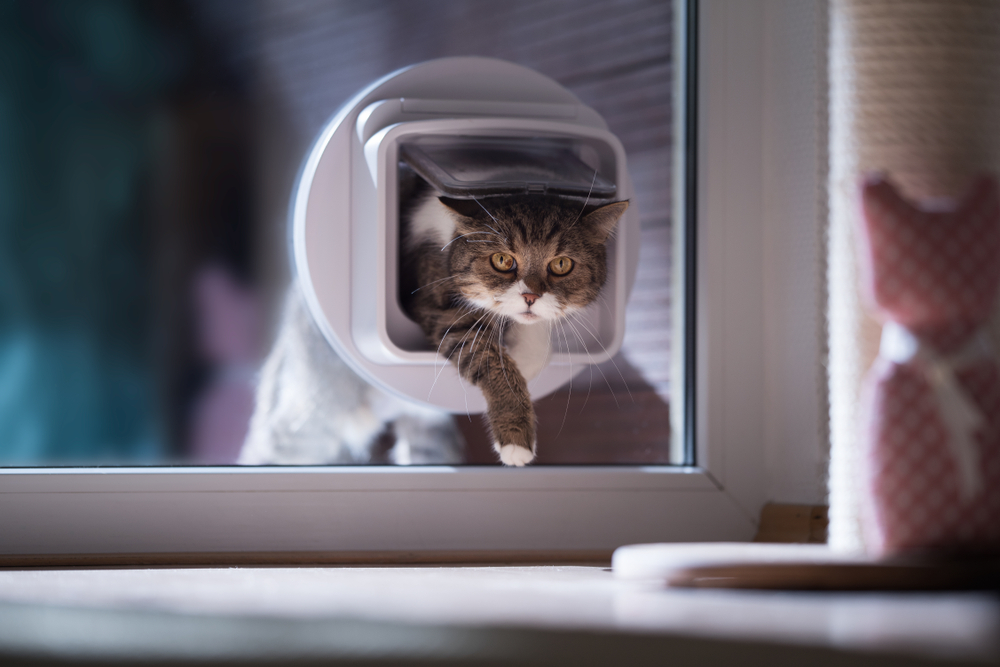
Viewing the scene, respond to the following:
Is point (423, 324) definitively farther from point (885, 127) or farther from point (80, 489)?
point (885, 127)

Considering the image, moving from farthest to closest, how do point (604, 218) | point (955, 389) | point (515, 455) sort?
point (604, 218)
point (515, 455)
point (955, 389)

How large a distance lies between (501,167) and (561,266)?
0.20 metres

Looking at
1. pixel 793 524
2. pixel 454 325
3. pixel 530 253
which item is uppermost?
pixel 530 253

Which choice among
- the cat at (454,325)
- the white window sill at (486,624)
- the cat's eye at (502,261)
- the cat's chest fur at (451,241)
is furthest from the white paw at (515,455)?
the white window sill at (486,624)

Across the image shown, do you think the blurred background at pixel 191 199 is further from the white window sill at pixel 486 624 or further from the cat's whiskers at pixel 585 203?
the white window sill at pixel 486 624

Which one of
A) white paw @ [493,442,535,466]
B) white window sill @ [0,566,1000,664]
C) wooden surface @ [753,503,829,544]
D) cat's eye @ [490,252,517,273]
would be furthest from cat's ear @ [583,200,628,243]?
white window sill @ [0,566,1000,664]

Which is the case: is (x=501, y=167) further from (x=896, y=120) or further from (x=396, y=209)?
(x=896, y=120)

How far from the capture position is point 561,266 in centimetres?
110

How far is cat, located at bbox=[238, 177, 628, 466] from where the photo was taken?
39.2 inches

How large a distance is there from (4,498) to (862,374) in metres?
0.93

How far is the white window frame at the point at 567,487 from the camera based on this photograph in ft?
3.08

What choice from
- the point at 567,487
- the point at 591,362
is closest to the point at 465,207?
the point at 591,362

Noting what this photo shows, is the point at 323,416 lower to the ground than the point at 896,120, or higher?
lower

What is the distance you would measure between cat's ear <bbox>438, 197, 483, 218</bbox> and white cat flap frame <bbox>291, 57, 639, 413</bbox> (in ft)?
0.31
